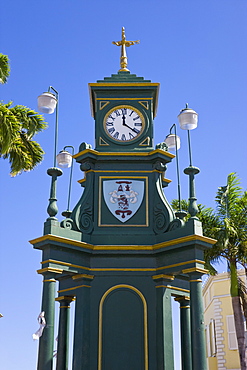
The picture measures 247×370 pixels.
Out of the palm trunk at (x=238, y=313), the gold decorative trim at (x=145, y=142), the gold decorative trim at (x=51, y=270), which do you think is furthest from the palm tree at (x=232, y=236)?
the gold decorative trim at (x=51, y=270)

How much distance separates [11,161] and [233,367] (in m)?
29.4

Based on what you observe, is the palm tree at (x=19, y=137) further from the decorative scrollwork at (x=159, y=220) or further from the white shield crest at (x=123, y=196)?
the decorative scrollwork at (x=159, y=220)

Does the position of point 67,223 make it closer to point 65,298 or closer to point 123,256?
point 123,256

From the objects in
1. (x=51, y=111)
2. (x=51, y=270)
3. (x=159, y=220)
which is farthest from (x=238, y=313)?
(x=51, y=111)

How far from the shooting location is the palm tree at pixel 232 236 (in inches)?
1034

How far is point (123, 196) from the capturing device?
17.6 m

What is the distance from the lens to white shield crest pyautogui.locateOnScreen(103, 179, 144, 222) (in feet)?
57.4

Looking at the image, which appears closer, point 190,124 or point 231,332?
point 190,124

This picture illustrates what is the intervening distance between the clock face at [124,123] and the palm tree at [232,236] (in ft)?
27.5

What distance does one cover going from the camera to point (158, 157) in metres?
17.8

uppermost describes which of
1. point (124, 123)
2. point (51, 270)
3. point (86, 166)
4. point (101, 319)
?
point (124, 123)

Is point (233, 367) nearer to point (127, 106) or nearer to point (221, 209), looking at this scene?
point (221, 209)

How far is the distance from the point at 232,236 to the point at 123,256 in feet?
34.7

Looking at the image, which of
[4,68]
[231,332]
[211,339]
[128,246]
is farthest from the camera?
[211,339]
